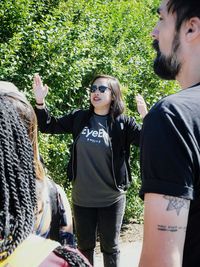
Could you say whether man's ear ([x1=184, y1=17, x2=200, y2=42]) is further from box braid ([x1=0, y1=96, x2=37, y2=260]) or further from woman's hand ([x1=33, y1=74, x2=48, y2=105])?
woman's hand ([x1=33, y1=74, x2=48, y2=105])

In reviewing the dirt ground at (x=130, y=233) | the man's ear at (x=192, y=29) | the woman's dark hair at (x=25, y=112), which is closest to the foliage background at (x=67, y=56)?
the dirt ground at (x=130, y=233)

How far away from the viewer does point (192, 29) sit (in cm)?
162

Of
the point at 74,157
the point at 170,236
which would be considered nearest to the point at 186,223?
the point at 170,236

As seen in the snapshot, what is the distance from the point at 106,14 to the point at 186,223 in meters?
5.12

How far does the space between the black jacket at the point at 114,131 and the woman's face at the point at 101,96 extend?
3.6 inches

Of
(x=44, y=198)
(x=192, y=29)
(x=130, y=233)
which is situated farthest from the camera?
(x=130, y=233)

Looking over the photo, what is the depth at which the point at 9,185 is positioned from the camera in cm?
131

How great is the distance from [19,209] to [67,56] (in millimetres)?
3517

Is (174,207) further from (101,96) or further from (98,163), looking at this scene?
(101,96)

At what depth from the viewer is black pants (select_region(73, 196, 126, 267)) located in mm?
3859

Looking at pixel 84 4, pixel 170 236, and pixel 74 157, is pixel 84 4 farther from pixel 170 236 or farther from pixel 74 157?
pixel 170 236

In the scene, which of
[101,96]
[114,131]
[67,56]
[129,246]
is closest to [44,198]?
[114,131]

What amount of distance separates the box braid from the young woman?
7.98ft

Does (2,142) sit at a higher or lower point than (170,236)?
higher
